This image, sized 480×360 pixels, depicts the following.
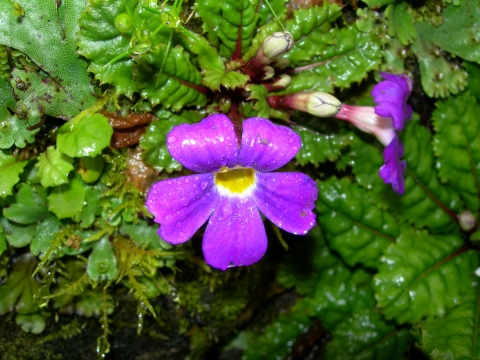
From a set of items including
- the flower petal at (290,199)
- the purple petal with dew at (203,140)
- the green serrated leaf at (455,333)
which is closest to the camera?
the purple petal with dew at (203,140)

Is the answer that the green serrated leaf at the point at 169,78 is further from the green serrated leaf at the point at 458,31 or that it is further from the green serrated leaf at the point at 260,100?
the green serrated leaf at the point at 458,31

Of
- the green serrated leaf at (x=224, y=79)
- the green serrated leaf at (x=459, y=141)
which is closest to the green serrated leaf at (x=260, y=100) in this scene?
the green serrated leaf at (x=224, y=79)

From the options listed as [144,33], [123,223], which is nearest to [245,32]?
[144,33]

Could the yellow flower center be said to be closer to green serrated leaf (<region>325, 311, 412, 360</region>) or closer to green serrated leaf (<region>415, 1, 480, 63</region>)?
green serrated leaf (<region>415, 1, 480, 63</region>)

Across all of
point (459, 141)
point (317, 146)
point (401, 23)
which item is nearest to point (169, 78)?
point (317, 146)

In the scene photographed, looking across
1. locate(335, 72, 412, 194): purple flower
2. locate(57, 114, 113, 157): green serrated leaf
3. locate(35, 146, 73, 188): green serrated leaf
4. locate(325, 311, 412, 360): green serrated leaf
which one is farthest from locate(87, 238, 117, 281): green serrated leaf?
locate(325, 311, 412, 360): green serrated leaf

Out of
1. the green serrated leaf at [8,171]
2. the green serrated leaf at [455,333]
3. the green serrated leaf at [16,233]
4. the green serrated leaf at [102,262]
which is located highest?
the green serrated leaf at [8,171]
